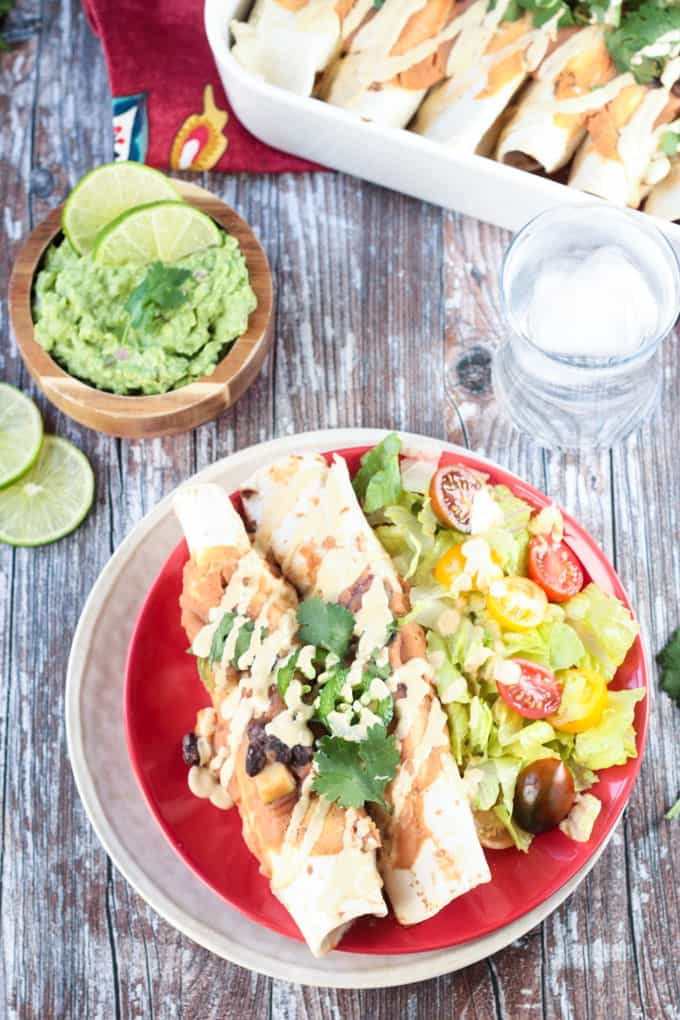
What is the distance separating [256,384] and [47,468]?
564mm

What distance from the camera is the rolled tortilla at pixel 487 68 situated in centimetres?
274

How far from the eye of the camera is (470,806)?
234cm

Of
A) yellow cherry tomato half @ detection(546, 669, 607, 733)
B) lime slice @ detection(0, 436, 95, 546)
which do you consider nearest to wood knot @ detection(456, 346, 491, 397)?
yellow cherry tomato half @ detection(546, 669, 607, 733)

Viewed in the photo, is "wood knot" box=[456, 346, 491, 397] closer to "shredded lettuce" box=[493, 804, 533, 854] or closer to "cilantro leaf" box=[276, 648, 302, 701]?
"cilantro leaf" box=[276, 648, 302, 701]

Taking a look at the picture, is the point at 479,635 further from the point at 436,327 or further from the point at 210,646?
the point at 436,327

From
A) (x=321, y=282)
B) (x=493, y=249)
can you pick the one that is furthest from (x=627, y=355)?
(x=321, y=282)

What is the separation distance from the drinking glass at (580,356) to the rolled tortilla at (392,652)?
24.8 inches

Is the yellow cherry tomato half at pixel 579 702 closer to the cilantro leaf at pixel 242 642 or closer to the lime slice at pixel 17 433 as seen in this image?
the cilantro leaf at pixel 242 642

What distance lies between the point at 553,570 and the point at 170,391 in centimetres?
98

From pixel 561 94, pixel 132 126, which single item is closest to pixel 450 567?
pixel 561 94

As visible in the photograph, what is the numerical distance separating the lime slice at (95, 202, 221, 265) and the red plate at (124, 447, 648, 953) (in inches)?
25.9

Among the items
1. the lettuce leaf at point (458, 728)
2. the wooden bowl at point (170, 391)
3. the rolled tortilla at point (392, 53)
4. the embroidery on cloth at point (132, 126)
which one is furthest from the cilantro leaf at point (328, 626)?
the embroidery on cloth at point (132, 126)

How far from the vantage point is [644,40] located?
8.76 feet

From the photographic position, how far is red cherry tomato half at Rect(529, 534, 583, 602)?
8.07ft
